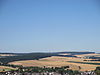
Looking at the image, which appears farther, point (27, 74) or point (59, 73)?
point (59, 73)

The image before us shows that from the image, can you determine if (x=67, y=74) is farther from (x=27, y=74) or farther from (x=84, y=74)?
(x=27, y=74)

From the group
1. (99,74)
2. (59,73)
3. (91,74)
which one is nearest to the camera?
(99,74)

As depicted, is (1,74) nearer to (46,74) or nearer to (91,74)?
(46,74)

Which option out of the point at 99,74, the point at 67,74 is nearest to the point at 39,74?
the point at 67,74

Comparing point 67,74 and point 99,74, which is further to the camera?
point 67,74

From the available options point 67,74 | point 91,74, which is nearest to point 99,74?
point 91,74

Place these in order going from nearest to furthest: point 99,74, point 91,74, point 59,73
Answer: point 99,74
point 91,74
point 59,73

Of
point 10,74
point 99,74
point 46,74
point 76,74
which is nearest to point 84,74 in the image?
point 76,74

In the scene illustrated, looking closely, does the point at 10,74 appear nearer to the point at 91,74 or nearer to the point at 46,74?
the point at 46,74
